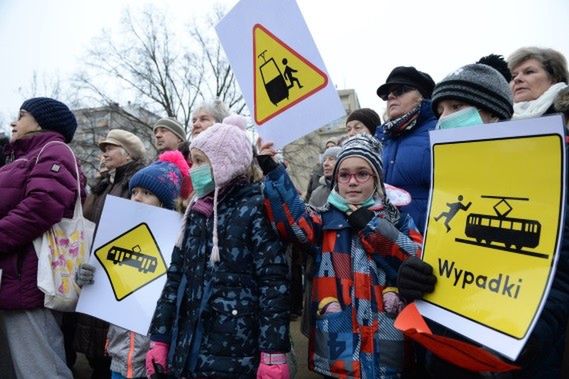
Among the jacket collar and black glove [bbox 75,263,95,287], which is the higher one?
the jacket collar

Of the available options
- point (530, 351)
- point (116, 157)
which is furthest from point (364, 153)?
point (116, 157)

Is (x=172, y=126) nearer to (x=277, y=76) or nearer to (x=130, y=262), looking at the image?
(x=130, y=262)

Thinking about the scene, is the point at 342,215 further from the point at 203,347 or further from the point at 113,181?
the point at 113,181

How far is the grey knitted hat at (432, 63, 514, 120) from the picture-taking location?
6.39ft

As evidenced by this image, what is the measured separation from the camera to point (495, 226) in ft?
4.30

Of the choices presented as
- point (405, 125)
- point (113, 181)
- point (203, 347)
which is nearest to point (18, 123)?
point (113, 181)

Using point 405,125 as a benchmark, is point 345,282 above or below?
below

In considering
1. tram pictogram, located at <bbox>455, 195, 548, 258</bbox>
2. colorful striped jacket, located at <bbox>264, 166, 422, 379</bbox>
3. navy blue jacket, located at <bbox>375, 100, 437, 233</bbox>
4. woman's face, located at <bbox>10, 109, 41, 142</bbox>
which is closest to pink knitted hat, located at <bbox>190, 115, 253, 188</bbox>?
colorful striped jacket, located at <bbox>264, 166, 422, 379</bbox>

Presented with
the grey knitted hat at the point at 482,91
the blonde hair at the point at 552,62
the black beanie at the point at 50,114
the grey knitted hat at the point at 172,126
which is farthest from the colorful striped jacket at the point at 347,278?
the grey knitted hat at the point at 172,126

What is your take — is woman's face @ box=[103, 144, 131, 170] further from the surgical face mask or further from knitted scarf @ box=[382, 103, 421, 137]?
the surgical face mask

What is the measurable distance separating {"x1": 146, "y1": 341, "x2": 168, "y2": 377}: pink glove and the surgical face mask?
1.71 meters

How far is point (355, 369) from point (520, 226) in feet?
Result: 3.67

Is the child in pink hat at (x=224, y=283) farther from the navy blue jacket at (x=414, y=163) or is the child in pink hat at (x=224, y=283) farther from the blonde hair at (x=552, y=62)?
the blonde hair at (x=552, y=62)

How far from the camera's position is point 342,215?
7.63 feet
